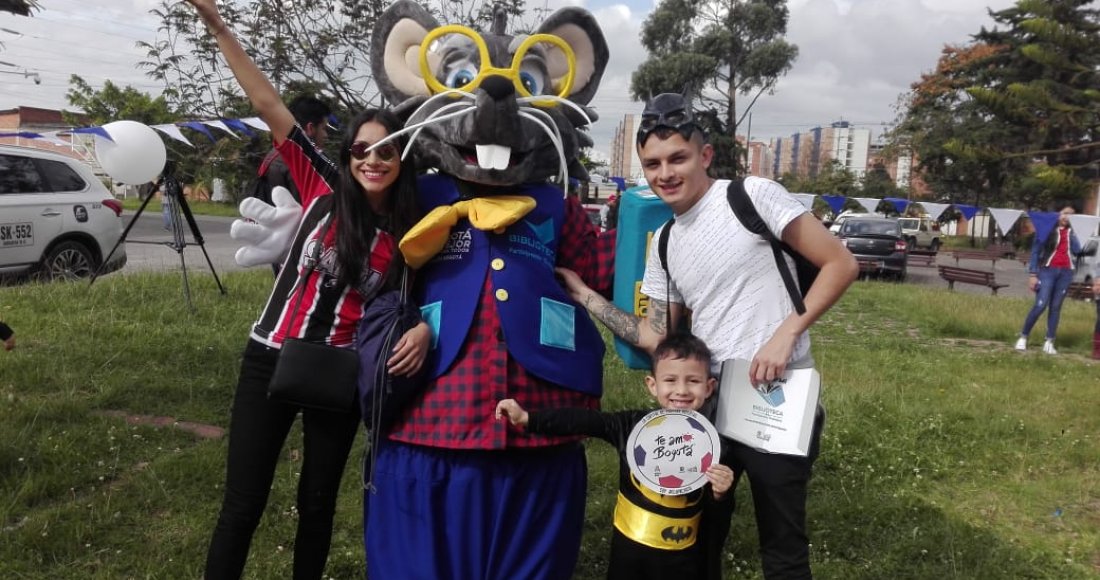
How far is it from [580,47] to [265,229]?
1174 mm

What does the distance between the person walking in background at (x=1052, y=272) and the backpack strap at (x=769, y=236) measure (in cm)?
805

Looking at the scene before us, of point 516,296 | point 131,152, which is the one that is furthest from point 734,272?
point 131,152

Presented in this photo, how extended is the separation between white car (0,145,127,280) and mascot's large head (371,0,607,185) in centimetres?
713

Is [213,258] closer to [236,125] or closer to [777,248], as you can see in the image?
[236,125]

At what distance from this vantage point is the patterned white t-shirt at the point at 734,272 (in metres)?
2.05

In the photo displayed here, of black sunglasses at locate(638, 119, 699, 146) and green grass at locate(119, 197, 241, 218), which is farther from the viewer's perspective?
green grass at locate(119, 197, 241, 218)

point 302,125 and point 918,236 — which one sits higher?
point 302,125

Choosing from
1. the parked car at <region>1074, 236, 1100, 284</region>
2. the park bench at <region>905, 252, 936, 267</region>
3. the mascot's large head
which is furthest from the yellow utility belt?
the park bench at <region>905, 252, 936, 267</region>

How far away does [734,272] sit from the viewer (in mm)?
2074

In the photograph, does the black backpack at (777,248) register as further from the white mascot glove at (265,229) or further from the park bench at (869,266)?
the park bench at (869,266)

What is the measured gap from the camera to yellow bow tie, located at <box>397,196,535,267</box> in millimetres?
2125

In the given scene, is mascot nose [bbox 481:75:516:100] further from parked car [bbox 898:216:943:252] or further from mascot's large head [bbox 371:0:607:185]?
parked car [bbox 898:216:943:252]

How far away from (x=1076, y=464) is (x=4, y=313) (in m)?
7.75

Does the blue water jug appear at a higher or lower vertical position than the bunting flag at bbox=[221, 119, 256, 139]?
lower
